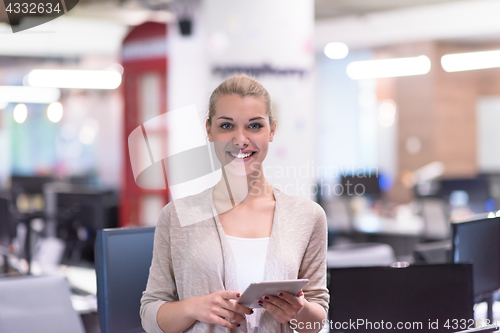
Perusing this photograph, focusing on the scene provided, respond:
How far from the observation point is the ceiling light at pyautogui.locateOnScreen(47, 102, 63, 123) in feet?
34.6

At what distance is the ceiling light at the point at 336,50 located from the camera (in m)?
9.32

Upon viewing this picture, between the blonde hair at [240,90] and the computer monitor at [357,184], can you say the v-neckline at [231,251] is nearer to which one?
the blonde hair at [240,90]

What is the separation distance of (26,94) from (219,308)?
28.6 ft

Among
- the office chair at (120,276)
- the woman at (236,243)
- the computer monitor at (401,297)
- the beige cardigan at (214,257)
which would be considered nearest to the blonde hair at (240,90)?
the woman at (236,243)

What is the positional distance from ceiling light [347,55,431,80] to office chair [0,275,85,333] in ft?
18.3

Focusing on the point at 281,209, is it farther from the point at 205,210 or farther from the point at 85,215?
the point at 85,215

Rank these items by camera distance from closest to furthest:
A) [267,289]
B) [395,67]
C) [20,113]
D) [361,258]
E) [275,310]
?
[267,289] → [275,310] → [361,258] → [395,67] → [20,113]

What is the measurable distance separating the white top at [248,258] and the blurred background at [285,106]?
142 centimetres

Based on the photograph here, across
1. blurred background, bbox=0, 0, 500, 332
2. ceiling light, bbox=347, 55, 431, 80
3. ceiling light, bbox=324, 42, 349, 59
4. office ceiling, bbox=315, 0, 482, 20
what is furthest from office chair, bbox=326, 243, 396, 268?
ceiling light, bbox=324, 42, 349, 59

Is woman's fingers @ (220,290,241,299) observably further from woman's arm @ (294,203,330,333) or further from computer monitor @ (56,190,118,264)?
computer monitor @ (56,190,118,264)

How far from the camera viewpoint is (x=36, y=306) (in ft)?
7.04

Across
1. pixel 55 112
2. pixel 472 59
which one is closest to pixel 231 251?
pixel 472 59

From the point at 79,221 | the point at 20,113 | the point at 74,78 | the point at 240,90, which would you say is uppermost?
the point at 74,78

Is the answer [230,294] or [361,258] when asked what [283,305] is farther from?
[361,258]
